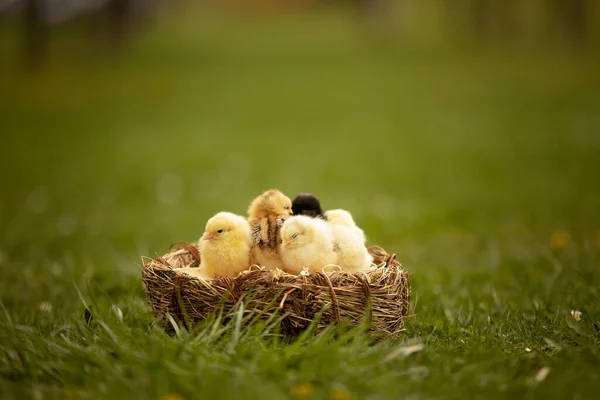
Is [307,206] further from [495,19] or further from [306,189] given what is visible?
[495,19]

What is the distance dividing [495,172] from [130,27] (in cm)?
1331

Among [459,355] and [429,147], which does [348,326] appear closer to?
[459,355]

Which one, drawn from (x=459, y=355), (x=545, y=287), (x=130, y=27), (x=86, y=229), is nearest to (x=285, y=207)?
(x=459, y=355)

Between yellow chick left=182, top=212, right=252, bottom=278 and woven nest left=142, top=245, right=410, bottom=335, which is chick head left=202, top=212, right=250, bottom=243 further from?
woven nest left=142, top=245, right=410, bottom=335

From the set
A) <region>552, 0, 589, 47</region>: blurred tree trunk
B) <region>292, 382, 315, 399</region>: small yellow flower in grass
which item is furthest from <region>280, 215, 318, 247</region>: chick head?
<region>552, 0, 589, 47</region>: blurred tree trunk

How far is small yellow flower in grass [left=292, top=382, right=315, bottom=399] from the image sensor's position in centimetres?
277

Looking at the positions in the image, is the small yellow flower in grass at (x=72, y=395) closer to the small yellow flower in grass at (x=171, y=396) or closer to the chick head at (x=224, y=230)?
the small yellow flower in grass at (x=171, y=396)

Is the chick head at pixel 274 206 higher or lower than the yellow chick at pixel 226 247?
higher

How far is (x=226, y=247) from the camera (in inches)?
142

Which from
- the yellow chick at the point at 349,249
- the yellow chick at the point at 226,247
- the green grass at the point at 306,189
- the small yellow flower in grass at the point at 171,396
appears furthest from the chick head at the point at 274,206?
the small yellow flower in grass at the point at 171,396

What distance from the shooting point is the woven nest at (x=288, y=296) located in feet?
11.0

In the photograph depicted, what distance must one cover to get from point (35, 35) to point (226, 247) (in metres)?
15.3

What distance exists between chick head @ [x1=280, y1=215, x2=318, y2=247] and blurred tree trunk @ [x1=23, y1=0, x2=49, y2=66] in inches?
572

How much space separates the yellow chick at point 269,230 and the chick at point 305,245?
3.5 inches
